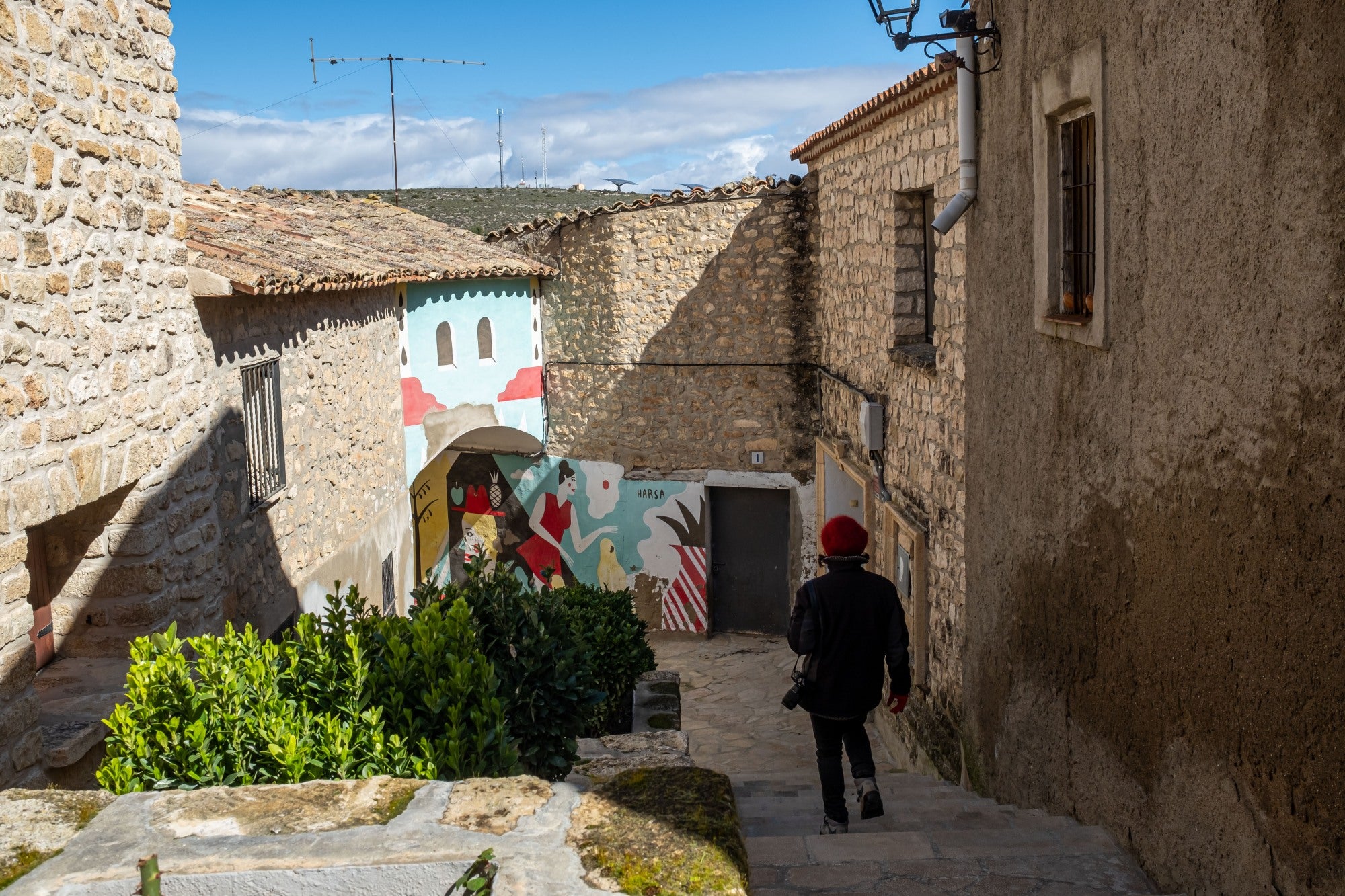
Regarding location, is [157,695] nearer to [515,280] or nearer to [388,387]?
[388,387]

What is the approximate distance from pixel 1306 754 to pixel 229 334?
612cm

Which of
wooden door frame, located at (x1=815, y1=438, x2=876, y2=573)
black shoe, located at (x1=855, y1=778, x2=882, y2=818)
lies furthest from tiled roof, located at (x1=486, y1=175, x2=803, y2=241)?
black shoe, located at (x1=855, y1=778, x2=882, y2=818)

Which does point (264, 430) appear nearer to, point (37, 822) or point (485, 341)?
point (37, 822)

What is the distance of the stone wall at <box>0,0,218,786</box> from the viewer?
13.4 ft

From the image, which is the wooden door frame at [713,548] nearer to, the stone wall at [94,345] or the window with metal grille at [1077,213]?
the stone wall at [94,345]

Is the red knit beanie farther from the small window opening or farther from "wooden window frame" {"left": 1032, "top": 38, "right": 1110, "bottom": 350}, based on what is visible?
the small window opening

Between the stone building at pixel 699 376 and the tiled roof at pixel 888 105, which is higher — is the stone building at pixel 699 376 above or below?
below

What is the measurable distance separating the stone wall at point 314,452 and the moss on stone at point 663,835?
4.15 m

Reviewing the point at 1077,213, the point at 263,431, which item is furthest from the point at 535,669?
the point at 263,431

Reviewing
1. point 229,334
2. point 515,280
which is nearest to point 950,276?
point 229,334

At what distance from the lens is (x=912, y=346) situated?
8.88m

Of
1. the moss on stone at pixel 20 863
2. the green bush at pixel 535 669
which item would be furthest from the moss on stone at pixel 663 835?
the green bush at pixel 535 669

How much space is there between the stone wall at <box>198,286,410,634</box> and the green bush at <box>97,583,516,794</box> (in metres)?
2.49

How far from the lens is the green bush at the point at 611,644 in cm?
767
